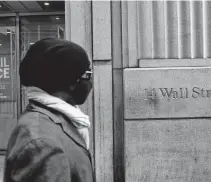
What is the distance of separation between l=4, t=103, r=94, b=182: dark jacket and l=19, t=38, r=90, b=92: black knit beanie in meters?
0.17

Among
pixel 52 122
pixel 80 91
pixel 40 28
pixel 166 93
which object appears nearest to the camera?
pixel 52 122

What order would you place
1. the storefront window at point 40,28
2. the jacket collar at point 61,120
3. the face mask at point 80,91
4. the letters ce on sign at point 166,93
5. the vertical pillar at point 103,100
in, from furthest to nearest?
the storefront window at point 40,28 < the vertical pillar at point 103,100 < the letters ce on sign at point 166,93 < the face mask at point 80,91 < the jacket collar at point 61,120

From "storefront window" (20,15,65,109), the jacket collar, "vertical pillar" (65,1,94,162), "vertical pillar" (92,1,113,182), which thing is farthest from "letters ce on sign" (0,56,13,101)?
the jacket collar

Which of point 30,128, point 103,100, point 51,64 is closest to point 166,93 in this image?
point 103,100

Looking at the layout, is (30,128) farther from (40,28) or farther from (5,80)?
(5,80)

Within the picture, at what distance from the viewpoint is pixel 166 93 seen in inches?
281

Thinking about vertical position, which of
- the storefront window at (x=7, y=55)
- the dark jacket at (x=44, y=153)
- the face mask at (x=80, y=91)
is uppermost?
the storefront window at (x=7, y=55)

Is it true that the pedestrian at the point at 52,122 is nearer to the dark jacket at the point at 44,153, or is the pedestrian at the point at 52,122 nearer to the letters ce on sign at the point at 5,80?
the dark jacket at the point at 44,153

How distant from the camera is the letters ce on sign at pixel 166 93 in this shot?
7.11 metres

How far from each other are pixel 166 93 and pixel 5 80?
469 cm

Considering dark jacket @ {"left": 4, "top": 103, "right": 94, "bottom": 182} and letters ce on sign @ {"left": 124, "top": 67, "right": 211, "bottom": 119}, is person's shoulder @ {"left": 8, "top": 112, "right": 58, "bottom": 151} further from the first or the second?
letters ce on sign @ {"left": 124, "top": 67, "right": 211, "bottom": 119}

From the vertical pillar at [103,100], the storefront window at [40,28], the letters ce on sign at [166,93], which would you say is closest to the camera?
the letters ce on sign at [166,93]

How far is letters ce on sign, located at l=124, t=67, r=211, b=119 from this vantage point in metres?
7.11

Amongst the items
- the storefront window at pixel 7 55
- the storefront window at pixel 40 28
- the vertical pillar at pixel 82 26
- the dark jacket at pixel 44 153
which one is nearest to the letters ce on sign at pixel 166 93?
the vertical pillar at pixel 82 26
